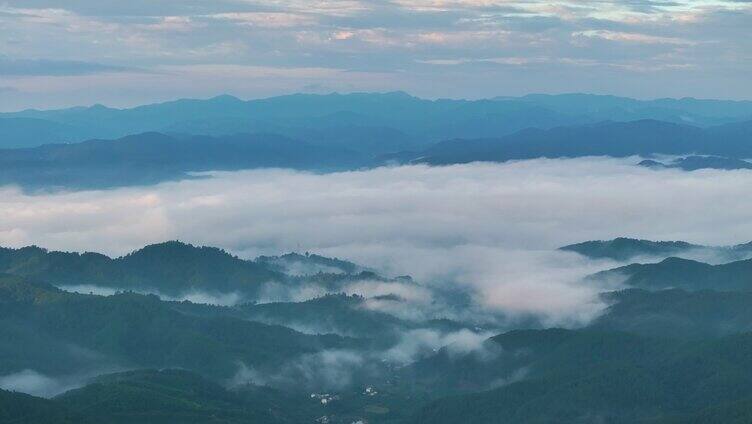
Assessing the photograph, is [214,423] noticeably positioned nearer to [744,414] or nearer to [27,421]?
[27,421]

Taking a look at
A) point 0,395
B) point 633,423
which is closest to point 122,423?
point 0,395

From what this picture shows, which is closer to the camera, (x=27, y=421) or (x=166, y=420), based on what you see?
(x=27, y=421)

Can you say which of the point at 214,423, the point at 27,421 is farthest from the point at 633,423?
the point at 27,421

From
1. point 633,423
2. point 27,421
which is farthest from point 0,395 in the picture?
point 633,423

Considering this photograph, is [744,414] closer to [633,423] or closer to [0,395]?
[633,423]

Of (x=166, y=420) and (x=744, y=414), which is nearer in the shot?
(x=744, y=414)

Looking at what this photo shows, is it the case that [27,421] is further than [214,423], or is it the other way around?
[214,423]

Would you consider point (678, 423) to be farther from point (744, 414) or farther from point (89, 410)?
point (89, 410)

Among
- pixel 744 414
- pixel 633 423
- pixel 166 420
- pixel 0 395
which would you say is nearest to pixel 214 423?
pixel 166 420
